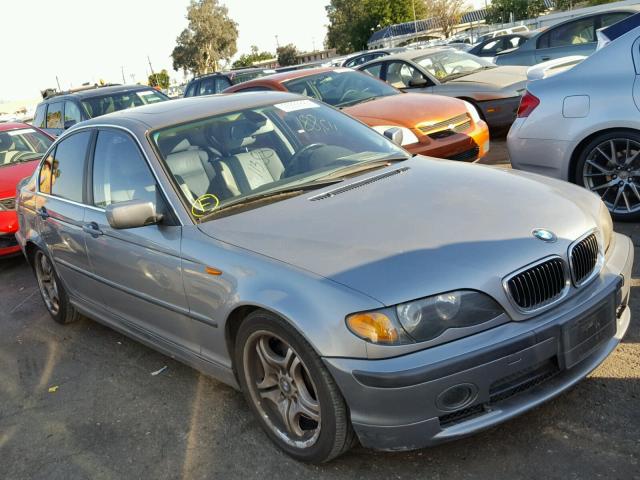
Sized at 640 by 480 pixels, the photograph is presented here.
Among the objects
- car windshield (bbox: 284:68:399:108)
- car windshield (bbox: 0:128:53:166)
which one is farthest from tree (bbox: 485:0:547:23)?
car windshield (bbox: 0:128:53:166)

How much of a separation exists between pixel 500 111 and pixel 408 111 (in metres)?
2.42

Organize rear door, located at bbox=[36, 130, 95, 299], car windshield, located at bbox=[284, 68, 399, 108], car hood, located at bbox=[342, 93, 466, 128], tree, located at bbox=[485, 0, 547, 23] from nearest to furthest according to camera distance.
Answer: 1. rear door, located at bbox=[36, 130, 95, 299]
2. car hood, located at bbox=[342, 93, 466, 128]
3. car windshield, located at bbox=[284, 68, 399, 108]
4. tree, located at bbox=[485, 0, 547, 23]

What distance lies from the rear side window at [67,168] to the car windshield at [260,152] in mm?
992

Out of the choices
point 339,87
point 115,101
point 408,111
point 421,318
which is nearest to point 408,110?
point 408,111

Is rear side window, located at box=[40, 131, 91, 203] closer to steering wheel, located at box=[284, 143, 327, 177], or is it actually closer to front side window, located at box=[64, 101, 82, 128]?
steering wheel, located at box=[284, 143, 327, 177]

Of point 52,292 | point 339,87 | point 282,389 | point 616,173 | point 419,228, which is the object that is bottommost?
point 52,292

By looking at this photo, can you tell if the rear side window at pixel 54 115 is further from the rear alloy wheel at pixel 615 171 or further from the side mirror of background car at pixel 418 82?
the rear alloy wheel at pixel 615 171

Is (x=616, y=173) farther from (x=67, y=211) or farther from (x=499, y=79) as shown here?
(x=499, y=79)

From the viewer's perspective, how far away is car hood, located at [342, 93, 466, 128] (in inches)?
293

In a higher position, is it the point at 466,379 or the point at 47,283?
the point at 466,379

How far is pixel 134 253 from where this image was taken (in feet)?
12.6

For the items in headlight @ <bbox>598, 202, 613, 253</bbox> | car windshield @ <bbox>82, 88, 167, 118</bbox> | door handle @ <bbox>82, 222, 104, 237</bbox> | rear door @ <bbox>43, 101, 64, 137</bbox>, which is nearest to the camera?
headlight @ <bbox>598, 202, 613, 253</bbox>

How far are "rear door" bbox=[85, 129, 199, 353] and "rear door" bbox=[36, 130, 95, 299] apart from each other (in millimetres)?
181

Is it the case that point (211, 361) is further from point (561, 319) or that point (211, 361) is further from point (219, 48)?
point (219, 48)
